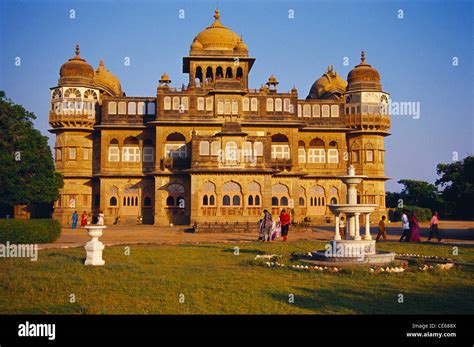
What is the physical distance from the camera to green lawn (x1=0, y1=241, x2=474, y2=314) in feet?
37.4

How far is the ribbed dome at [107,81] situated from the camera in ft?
190

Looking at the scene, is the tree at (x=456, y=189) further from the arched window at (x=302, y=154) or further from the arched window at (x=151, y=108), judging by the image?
the arched window at (x=151, y=108)

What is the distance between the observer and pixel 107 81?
60.2m

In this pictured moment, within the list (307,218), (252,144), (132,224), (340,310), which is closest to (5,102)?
(132,224)

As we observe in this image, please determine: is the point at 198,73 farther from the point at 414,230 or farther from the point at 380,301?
the point at 380,301

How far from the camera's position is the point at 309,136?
5516cm

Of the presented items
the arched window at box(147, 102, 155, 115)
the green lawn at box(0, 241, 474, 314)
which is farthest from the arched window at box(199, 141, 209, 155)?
the green lawn at box(0, 241, 474, 314)

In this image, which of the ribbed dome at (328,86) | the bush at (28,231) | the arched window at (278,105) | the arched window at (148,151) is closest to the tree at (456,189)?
the ribbed dome at (328,86)

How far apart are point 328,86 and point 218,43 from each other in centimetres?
1485

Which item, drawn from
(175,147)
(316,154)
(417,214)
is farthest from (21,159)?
(417,214)

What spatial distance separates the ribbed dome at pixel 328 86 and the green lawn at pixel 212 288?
45.3 m

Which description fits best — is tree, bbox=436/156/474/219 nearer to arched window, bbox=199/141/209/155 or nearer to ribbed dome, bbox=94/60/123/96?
arched window, bbox=199/141/209/155

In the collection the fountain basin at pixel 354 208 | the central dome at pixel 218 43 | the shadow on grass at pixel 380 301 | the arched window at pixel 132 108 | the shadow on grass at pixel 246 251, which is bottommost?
the shadow on grass at pixel 380 301

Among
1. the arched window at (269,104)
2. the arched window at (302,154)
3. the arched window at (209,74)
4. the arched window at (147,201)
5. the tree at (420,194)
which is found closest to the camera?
the arched window at (147,201)
